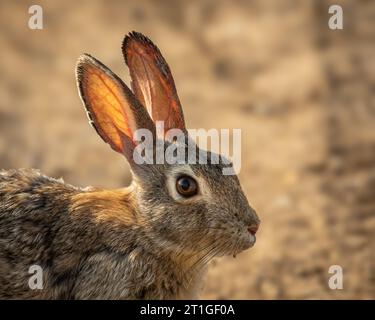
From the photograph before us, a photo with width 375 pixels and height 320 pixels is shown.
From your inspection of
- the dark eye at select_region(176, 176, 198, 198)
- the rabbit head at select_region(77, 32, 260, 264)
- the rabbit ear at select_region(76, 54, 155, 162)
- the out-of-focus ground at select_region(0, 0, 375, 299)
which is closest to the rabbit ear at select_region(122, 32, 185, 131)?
the rabbit head at select_region(77, 32, 260, 264)

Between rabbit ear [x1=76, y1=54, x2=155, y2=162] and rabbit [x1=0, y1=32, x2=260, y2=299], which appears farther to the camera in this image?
rabbit ear [x1=76, y1=54, x2=155, y2=162]

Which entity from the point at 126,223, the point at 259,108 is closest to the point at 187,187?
the point at 126,223

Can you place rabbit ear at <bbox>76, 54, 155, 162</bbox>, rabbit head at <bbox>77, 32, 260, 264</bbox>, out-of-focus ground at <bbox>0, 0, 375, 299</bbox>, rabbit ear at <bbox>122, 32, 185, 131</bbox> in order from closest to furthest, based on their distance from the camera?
rabbit head at <bbox>77, 32, 260, 264</bbox> → rabbit ear at <bbox>76, 54, 155, 162</bbox> → rabbit ear at <bbox>122, 32, 185, 131</bbox> → out-of-focus ground at <bbox>0, 0, 375, 299</bbox>

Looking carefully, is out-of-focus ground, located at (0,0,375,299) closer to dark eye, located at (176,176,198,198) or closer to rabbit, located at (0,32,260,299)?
rabbit, located at (0,32,260,299)

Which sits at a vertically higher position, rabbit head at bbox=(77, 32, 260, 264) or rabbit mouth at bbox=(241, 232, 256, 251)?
rabbit head at bbox=(77, 32, 260, 264)

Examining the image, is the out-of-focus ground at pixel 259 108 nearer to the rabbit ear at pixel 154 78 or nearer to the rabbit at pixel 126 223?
the rabbit at pixel 126 223

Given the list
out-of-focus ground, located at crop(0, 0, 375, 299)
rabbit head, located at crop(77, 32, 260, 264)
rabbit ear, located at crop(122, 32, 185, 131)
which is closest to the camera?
rabbit head, located at crop(77, 32, 260, 264)

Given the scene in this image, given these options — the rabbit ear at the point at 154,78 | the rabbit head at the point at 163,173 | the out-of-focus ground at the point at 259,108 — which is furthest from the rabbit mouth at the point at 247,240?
the out-of-focus ground at the point at 259,108

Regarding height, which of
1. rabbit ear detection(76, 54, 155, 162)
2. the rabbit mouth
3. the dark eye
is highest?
rabbit ear detection(76, 54, 155, 162)
